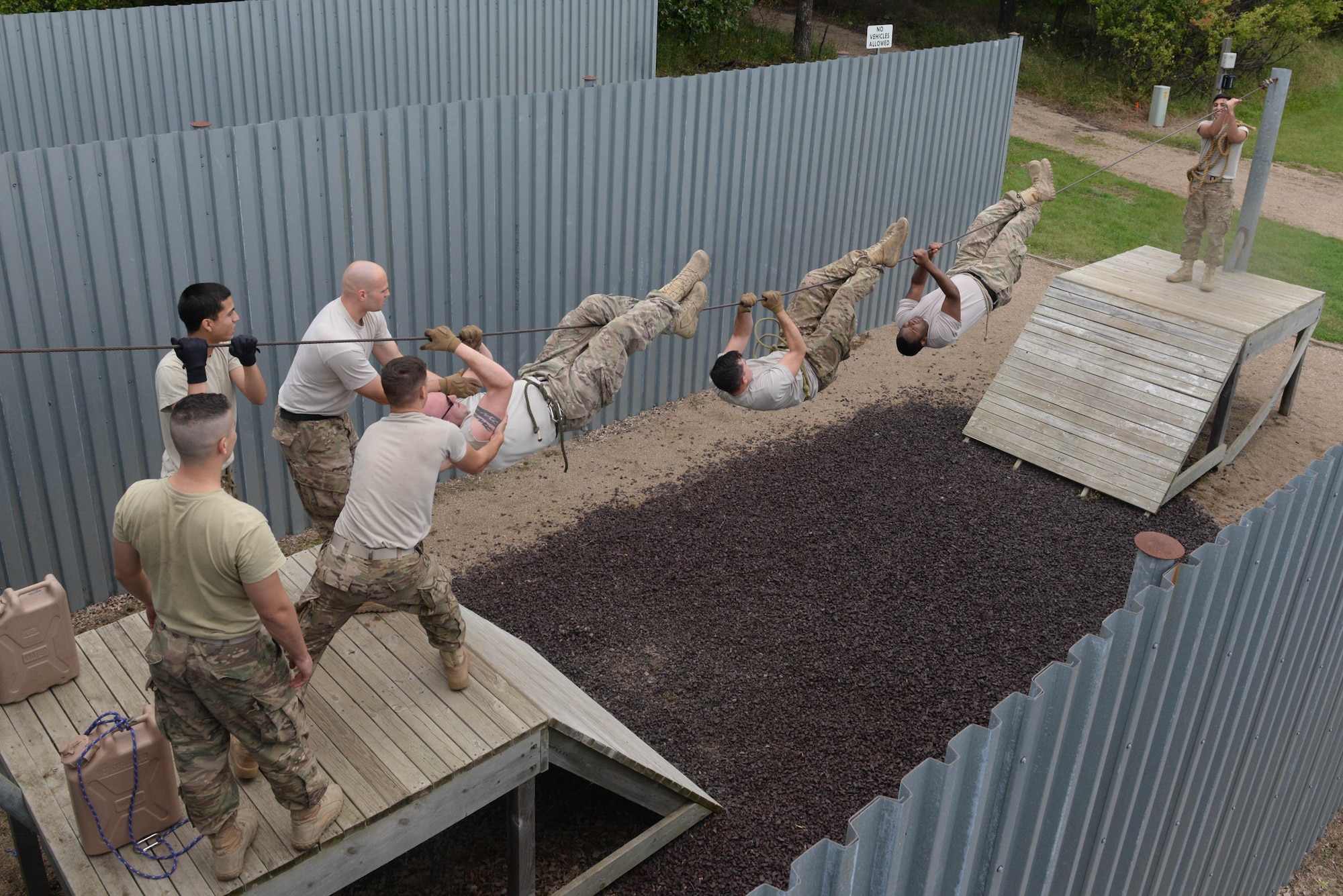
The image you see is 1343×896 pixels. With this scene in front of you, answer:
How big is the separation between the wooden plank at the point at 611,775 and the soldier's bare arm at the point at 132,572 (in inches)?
74.8

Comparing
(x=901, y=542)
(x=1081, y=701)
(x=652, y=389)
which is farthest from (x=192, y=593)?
(x=652, y=389)

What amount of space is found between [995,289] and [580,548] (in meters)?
3.64

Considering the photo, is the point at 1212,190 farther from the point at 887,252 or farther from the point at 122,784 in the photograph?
the point at 122,784

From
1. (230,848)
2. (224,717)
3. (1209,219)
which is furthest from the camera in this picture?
(1209,219)

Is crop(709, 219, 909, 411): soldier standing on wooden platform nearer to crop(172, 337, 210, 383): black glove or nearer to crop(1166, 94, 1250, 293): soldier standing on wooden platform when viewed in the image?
crop(172, 337, 210, 383): black glove

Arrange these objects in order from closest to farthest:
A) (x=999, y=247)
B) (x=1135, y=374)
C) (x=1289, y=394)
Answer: (x=999, y=247)
(x=1135, y=374)
(x=1289, y=394)

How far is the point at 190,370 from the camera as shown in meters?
4.62

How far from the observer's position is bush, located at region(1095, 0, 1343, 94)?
19.8m

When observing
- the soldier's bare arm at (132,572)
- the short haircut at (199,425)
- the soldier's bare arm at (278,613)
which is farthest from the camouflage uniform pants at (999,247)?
the soldier's bare arm at (132,572)

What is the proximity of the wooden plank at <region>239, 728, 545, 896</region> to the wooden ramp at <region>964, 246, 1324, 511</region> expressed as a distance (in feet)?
20.2

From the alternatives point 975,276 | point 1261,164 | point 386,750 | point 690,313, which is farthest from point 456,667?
point 1261,164

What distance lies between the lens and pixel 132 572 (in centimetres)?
392

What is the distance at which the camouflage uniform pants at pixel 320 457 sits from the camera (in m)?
5.73

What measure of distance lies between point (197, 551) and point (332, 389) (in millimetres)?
2159
